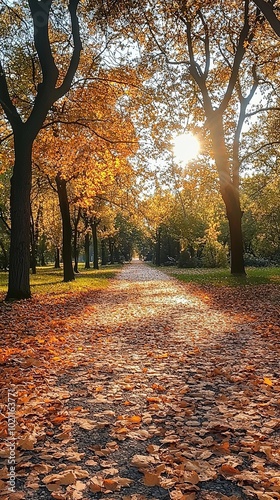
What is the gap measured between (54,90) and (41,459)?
1194cm

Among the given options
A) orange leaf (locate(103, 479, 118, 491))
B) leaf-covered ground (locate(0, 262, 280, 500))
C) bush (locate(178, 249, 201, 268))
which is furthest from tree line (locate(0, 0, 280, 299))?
bush (locate(178, 249, 201, 268))

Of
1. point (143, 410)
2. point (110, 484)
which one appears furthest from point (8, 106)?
point (110, 484)

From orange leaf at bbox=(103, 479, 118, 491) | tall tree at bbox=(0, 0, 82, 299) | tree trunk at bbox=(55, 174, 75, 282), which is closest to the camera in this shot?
orange leaf at bbox=(103, 479, 118, 491)

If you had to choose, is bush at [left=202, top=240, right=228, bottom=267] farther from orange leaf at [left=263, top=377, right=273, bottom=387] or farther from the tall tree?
orange leaf at [left=263, top=377, right=273, bottom=387]

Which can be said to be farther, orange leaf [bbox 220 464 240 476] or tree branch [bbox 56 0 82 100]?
tree branch [bbox 56 0 82 100]

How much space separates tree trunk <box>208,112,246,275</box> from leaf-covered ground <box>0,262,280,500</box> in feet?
38.3

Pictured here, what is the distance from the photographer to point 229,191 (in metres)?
20.5

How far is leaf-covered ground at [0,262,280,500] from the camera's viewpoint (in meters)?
2.92

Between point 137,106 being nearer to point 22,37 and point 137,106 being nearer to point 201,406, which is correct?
point 22,37

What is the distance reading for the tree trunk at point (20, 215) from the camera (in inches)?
499

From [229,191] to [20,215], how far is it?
11.6 metres

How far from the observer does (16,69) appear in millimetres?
15172

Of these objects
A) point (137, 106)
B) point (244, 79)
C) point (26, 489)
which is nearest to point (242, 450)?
point (26, 489)

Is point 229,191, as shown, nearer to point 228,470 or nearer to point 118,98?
point 118,98
